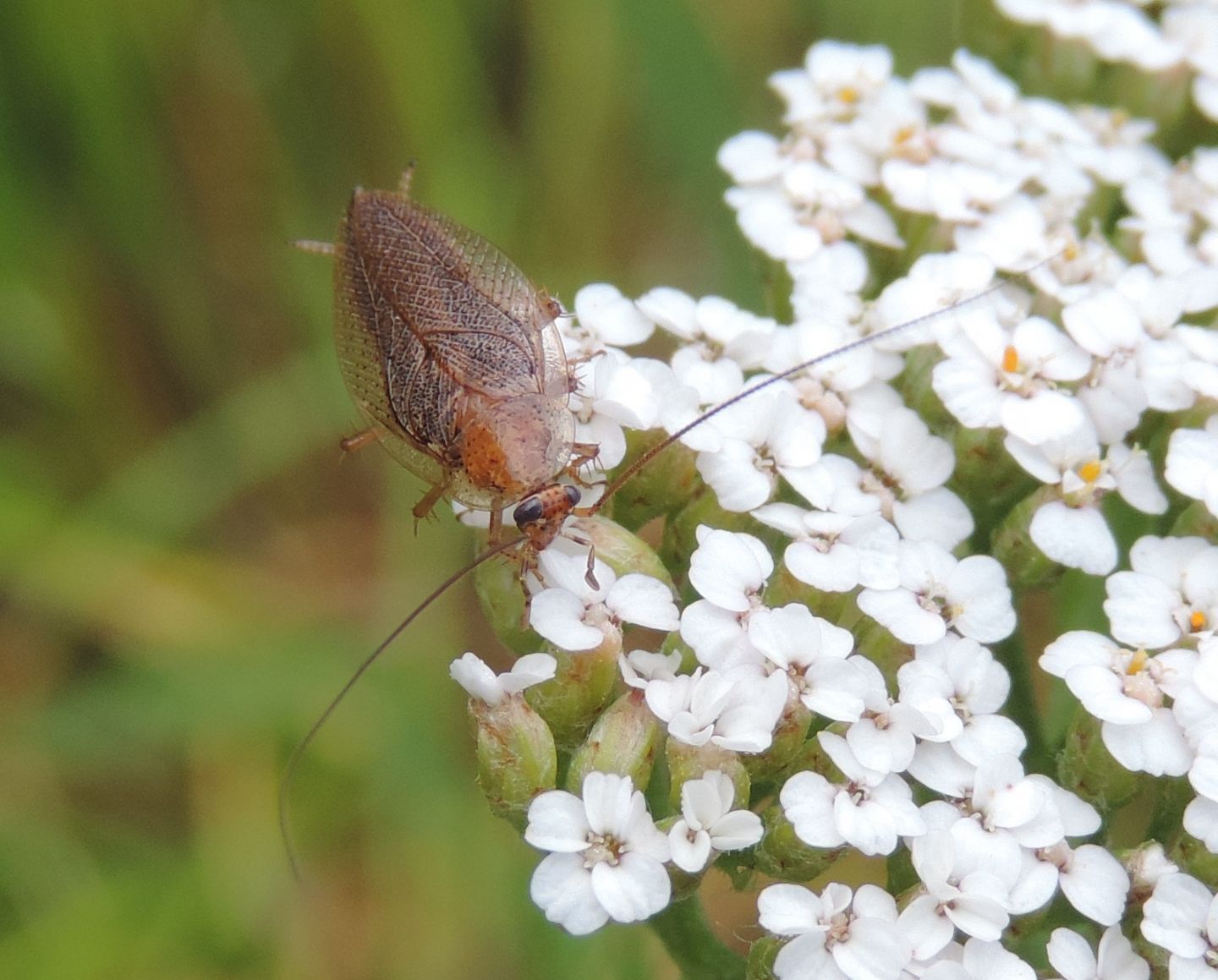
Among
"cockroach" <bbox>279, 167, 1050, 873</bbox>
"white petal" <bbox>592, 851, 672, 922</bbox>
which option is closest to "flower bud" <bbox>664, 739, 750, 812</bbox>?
Result: "white petal" <bbox>592, 851, 672, 922</bbox>

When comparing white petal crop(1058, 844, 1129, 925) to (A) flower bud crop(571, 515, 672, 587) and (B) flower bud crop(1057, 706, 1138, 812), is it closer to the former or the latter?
(B) flower bud crop(1057, 706, 1138, 812)

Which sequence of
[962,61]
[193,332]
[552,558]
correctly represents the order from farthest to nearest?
1. [193,332]
2. [962,61]
3. [552,558]

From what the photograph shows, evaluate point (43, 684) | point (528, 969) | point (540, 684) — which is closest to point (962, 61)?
point (540, 684)

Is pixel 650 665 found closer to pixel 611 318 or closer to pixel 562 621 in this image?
pixel 562 621

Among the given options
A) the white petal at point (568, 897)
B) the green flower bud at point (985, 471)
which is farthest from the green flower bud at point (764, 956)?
the green flower bud at point (985, 471)

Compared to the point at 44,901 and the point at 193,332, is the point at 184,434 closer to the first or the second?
the point at 193,332

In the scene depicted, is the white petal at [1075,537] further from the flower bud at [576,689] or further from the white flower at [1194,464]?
the flower bud at [576,689]
